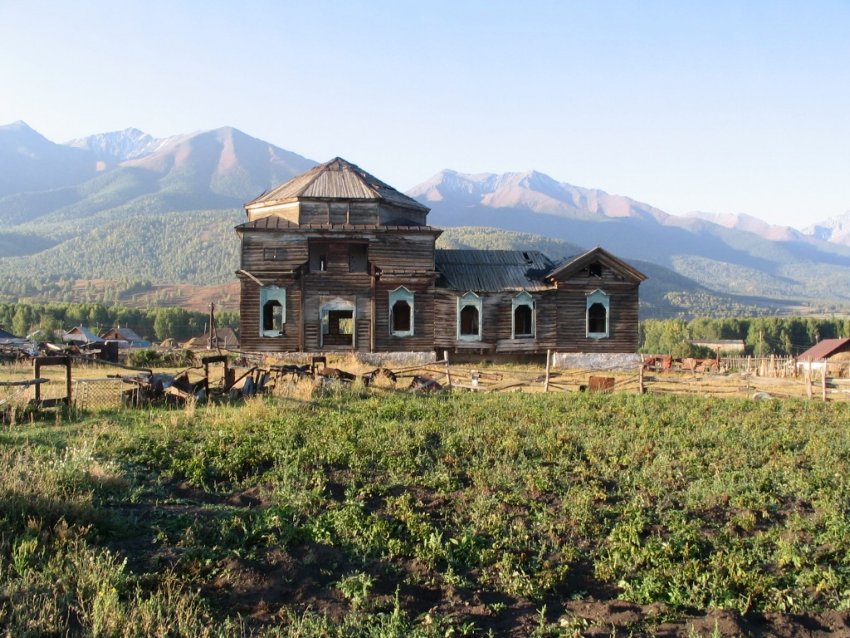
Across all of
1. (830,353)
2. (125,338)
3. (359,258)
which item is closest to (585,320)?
(359,258)

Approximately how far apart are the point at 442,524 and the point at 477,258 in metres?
26.6

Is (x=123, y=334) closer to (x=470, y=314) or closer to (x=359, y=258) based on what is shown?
(x=359, y=258)

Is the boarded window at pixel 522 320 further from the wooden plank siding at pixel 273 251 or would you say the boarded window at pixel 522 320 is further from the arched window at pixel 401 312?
the wooden plank siding at pixel 273 251

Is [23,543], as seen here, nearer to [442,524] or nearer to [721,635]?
[442,524]

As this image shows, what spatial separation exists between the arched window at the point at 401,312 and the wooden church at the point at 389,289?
0.17 ft

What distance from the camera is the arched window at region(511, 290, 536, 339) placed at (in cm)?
3194

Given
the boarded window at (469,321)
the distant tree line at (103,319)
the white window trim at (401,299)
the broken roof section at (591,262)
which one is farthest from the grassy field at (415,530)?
the distant tree line at (103,319)

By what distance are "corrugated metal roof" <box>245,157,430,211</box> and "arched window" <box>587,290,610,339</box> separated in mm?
8720

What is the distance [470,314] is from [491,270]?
7.51 feet

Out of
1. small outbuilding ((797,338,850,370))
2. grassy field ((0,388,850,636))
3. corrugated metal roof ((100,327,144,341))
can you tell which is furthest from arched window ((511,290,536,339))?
corrugated metal roof ((100,327,144,341))

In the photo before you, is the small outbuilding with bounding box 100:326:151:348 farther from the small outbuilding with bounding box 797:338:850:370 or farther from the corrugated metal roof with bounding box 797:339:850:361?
the corrugated metal roof with bounding box 797:339:850:361

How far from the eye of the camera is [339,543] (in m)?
7.69

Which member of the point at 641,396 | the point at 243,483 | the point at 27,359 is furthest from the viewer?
the point at 27,359

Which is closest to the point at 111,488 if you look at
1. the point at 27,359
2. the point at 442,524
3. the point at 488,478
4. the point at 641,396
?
the point at 442,524
